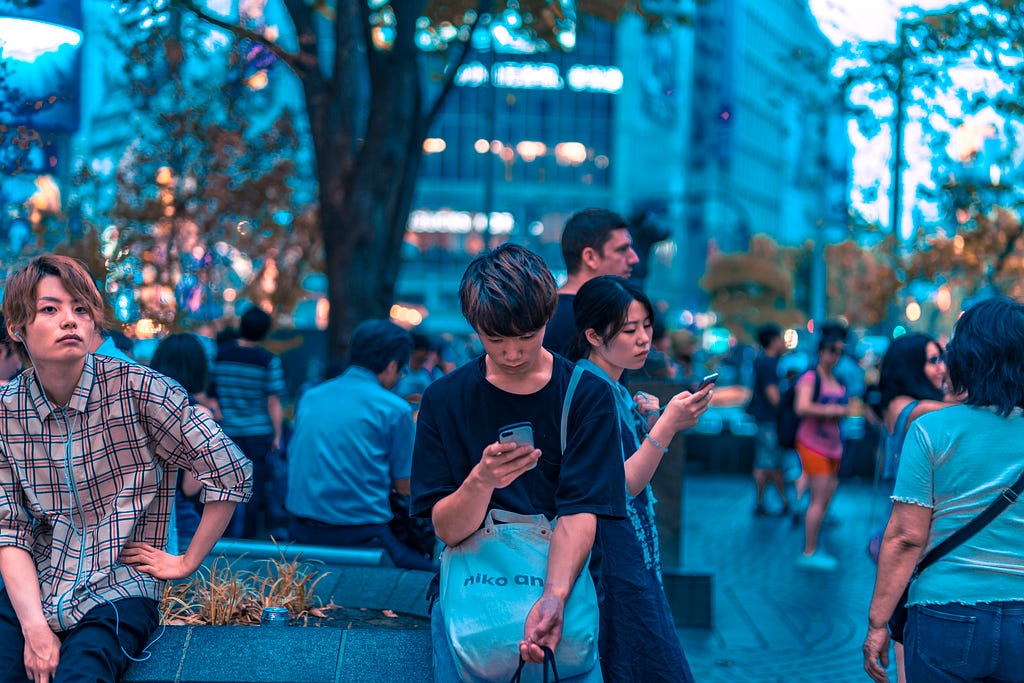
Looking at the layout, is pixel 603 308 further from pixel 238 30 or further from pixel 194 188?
pixel 194 188

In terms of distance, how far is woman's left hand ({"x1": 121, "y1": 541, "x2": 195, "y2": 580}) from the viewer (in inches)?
151

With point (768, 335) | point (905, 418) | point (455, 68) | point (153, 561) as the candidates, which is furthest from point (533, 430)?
point (768, 335)

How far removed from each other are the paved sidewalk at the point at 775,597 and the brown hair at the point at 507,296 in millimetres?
4583

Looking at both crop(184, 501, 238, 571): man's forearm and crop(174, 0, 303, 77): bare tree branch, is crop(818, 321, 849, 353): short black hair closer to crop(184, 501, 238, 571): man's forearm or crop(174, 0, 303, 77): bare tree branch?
crop(174, 0, 303, 77): bare tree branch

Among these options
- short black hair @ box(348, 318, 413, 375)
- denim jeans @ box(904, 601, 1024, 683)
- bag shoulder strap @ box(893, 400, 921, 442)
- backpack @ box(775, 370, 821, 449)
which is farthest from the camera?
backpack @ box(775, 370, 821, 449)

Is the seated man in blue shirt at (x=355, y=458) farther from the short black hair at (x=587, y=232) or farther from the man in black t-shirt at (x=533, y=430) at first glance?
the man in black t-shirt at (x=533, y=430)

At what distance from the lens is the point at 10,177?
7688mm

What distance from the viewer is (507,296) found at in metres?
3.03

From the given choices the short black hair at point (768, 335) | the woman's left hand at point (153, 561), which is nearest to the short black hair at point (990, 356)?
the woman's left hand at point (153, 561)

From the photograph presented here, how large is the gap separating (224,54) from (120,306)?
8372 mm

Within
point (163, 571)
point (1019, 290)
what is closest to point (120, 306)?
point (163, 571)

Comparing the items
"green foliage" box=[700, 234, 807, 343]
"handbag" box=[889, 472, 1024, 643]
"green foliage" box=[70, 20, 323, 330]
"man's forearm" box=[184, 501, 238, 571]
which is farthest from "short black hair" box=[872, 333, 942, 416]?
"green foliage" box=[700, 234, 807, 343]

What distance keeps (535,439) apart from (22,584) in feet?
4.87

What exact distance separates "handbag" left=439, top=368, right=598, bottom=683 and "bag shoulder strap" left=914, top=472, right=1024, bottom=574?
3.51 ft
